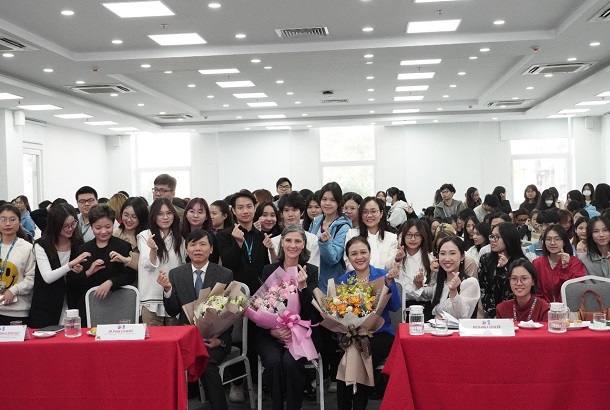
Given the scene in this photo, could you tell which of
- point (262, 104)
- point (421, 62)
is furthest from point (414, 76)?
point (262, 104)

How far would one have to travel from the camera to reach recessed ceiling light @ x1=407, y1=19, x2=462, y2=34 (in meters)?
8.91

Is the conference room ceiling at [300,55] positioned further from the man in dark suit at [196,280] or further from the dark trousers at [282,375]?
the dark trousers at [282,375]

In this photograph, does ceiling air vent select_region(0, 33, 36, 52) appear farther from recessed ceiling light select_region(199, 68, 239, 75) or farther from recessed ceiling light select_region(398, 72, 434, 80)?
recessed ceiling light select_region(398, 72, 434, 80)

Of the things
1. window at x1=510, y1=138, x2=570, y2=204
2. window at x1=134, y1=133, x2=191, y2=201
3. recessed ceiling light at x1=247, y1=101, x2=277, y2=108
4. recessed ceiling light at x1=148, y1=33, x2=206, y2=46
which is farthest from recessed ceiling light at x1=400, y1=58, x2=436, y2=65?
window at x1=134, y1=133, x2=191, y2=201

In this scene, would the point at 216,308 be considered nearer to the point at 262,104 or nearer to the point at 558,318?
the point at 558,318

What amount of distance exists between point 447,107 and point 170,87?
7.40 m

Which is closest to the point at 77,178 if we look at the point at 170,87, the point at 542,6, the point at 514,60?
the point at 170,87

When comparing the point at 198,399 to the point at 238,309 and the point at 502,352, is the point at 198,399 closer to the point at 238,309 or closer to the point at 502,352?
the point at 238,309

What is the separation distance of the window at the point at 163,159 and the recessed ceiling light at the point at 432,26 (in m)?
13.0

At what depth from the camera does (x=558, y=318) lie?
3787mm

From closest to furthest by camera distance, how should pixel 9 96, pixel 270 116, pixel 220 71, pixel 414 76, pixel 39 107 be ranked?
pixel 220 71, pixel 9 96, pixel 414 76, pixel 39 107, pixel 270 116

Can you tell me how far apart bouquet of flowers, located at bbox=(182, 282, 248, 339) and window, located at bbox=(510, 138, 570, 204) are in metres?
17.6

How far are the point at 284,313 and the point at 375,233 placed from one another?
1416 mm

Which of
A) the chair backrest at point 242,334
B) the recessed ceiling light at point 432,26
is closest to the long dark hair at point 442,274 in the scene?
the chair backrest at point 242,334
